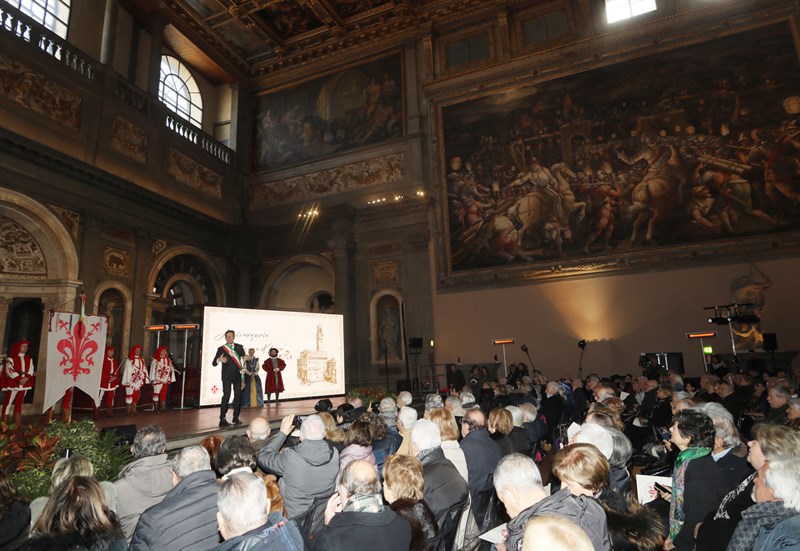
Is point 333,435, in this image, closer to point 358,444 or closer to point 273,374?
point 358,444

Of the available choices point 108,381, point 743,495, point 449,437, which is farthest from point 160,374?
point 743,495

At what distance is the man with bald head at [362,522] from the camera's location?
2.06m

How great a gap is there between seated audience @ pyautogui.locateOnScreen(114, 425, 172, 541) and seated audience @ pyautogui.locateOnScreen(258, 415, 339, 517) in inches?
24.6

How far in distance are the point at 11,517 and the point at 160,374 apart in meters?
8.94

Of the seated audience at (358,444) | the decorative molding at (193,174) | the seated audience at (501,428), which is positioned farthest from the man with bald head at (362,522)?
the decorative molding at (193,174)

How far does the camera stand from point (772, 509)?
79.0 inches

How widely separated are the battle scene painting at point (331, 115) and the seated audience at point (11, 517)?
15.4m

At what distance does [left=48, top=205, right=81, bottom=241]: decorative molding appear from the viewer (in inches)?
438

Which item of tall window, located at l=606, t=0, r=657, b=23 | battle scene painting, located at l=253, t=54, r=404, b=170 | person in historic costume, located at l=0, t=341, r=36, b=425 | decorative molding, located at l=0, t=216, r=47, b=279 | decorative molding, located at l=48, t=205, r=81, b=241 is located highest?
Result: tall window, located at l=606, t=0, r=657, b=23

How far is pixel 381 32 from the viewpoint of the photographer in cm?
1695

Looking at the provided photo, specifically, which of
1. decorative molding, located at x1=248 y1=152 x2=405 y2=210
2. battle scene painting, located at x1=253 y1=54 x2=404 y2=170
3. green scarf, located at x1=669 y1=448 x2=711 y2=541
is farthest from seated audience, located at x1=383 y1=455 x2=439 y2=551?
battle scene painting, located at x1=253 y1=54 x2=404 y2=170

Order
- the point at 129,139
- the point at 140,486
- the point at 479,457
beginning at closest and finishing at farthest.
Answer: the point at 140,486
the point at 479,457
the point at 129,139

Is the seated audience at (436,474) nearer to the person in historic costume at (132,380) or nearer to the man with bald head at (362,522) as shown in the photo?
the man with bald head at (362,522)

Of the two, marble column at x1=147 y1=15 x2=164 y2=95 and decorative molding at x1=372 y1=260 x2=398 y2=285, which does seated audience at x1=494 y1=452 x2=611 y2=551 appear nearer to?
decorative molding at x1=372 y1=260 x2=398 y2=285
